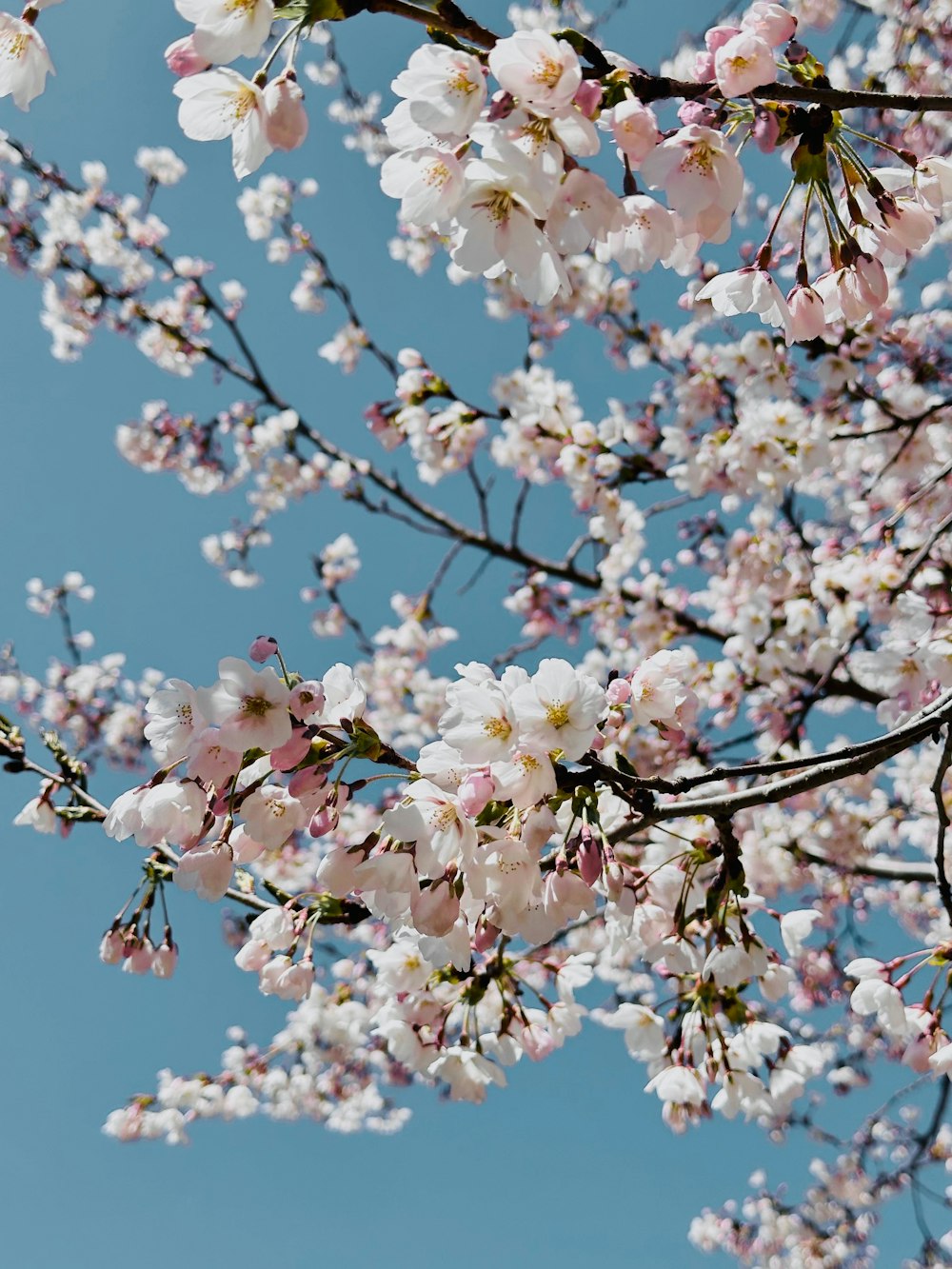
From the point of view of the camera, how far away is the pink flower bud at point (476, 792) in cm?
140

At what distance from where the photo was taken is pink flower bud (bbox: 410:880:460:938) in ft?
4.94

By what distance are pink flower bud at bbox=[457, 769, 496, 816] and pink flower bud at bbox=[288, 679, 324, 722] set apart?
0.31 m

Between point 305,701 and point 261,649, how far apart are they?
0.16 metres

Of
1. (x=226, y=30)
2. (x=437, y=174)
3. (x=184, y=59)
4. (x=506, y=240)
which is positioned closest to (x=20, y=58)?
(x=184, y=59)

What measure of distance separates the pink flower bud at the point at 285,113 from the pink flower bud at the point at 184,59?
0.12 m

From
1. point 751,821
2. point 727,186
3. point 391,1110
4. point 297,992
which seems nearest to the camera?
point 727,186

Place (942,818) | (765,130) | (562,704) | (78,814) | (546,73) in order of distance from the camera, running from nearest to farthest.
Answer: (546,73) → (765,130) → (562,704) → (942,818) → (78,814)

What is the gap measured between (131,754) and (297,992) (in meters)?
7.81

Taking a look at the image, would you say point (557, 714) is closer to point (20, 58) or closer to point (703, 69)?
point (703, 69)

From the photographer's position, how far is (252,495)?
788cm

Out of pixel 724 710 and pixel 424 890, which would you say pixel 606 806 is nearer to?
pixel 424 890

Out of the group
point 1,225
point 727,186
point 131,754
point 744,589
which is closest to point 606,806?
point 727,186

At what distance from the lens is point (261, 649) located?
1566mm

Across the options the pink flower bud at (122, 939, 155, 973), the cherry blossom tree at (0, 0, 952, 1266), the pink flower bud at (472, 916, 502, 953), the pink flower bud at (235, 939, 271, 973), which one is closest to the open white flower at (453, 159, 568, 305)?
the cherry blossom tree at (0, 0, 952, 1266)
